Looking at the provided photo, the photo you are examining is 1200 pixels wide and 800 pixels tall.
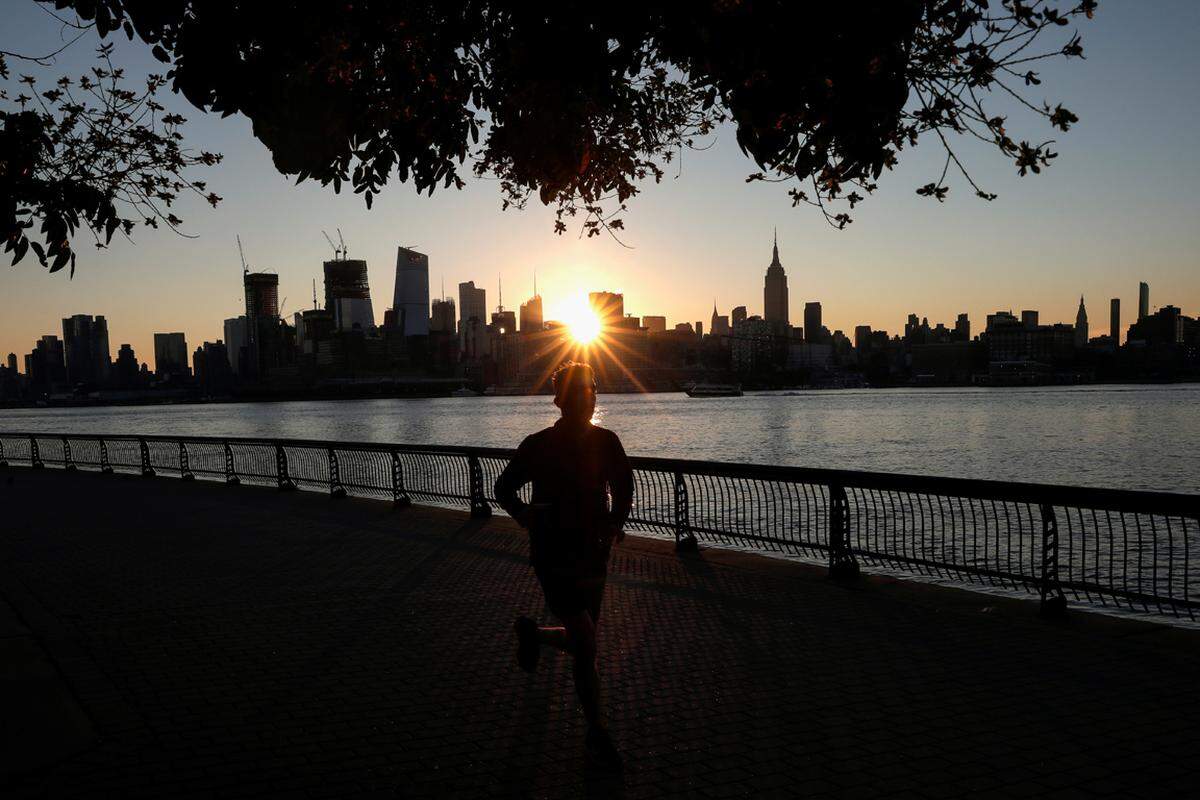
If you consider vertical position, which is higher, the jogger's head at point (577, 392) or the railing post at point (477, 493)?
the jogger's head at point (577, 392)

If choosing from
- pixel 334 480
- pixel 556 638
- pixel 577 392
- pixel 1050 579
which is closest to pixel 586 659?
pixel 556 638

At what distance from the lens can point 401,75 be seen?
6715mm

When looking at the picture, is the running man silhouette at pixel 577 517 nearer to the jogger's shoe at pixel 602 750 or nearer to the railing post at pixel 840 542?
the jogger's shoe at pixel 602 750

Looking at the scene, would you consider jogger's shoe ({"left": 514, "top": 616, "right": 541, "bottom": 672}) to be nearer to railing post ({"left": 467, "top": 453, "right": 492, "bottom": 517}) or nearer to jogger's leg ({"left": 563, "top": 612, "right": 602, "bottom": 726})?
jogger's leg ({"left": 563, "top": 612, "right": 602, "bottom": 726})

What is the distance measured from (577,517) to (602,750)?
3.92 ft

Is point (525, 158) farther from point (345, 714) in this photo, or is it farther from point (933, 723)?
point (933, 723)

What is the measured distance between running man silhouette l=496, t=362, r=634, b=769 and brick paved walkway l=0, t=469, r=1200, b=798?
575 millimetres

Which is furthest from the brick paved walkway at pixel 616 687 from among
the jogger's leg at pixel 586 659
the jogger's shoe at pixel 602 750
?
the jogger's leg at pixel 586 659

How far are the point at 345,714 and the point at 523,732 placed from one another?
118 cm

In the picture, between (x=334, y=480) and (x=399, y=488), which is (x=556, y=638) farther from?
(x=334, y=480)

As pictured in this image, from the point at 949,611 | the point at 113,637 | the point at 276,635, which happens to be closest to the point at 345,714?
the point at 276,635

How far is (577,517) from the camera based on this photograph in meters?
5.06

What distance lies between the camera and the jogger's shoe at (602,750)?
4922 millimetres

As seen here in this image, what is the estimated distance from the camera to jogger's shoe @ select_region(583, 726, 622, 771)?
4.92m
